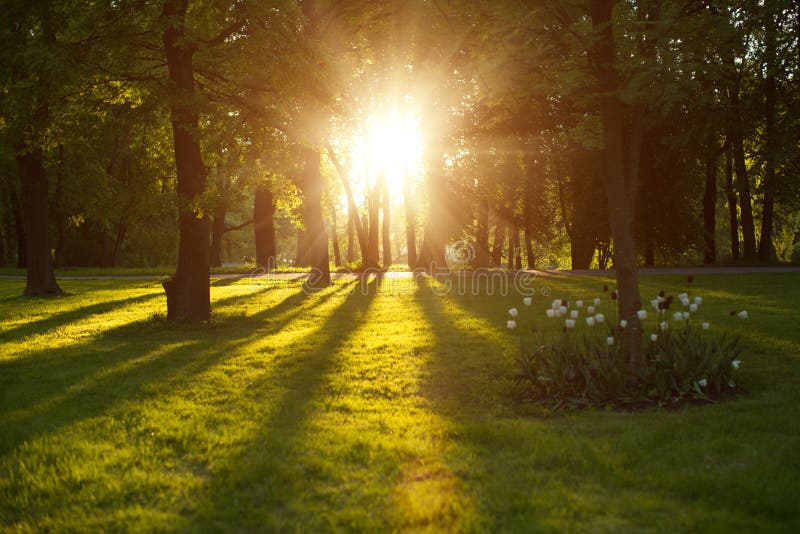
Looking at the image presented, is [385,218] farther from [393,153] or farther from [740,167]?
[740,167]

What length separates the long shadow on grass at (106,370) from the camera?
7.02 m

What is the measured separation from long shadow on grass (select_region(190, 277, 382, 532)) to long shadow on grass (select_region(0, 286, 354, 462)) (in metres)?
1.73

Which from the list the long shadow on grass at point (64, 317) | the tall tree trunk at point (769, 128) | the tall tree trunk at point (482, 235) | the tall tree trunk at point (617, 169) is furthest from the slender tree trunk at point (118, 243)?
the tall tree trunk at point (617, 169)

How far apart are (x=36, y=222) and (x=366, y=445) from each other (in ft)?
65.0

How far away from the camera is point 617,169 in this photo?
7492mm

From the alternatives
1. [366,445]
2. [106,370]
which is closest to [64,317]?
[106,370]

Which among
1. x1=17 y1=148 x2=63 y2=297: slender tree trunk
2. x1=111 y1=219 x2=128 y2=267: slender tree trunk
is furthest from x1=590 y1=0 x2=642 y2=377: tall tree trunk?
x1=111 y1=219 x2=128 y2=267: slender tree trunk

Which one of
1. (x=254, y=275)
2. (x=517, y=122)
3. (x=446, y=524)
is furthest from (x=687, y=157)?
(x=446, y=524)

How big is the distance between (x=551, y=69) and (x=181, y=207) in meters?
8.62

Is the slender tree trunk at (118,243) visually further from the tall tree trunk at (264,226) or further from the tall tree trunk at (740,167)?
the tall tree trunk at (740,167)

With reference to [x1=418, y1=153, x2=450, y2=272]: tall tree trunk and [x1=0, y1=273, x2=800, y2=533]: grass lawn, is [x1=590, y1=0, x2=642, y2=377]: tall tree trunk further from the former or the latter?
[x1=418, y1=153, x2=450, y2=272]: tall tree trunk

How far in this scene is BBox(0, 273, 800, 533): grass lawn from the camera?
14.2 ft

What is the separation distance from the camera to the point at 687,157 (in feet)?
87.1

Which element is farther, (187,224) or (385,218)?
(385,218)
